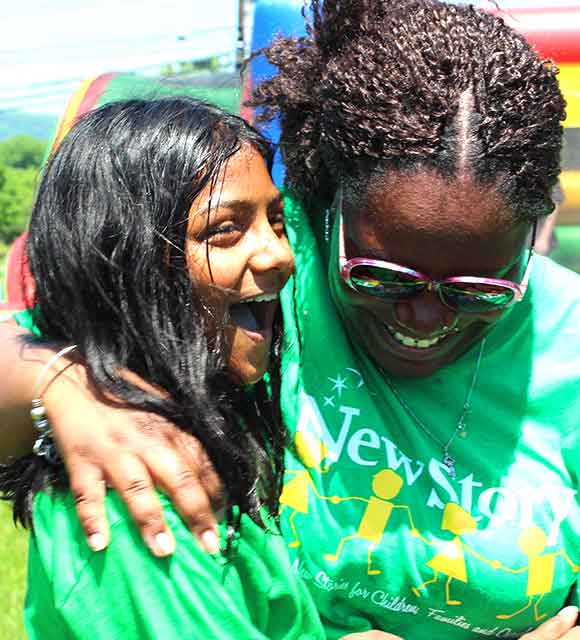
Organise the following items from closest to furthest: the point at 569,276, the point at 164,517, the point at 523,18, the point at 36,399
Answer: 1. the point at 164,517
2. the point at 36,399
3. the point at 569,276
4. the point at 523,18

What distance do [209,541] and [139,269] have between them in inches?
19.2

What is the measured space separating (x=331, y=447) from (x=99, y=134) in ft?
2.64

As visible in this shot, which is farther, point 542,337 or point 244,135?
point 542,337

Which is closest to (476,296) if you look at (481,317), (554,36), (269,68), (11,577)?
(481,317)

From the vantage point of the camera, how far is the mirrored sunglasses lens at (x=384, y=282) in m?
1.81

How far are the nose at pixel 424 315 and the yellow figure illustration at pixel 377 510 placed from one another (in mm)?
323

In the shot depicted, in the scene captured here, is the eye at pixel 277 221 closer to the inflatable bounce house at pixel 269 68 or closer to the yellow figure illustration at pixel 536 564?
the yellow figure illustration at pixel 536 564

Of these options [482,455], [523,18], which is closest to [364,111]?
[482,455]

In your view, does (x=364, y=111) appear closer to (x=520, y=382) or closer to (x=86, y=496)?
(x=520, y=382)

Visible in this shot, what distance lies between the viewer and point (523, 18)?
364 cm

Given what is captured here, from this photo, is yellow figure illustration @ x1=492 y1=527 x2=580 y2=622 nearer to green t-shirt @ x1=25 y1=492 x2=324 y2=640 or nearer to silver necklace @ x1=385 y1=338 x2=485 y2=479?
silver necklace @ x1=385 y1=338 x2=485 y2=479

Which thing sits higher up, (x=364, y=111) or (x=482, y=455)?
(x=364, y=111)

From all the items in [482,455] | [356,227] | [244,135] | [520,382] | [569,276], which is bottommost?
[482,455]

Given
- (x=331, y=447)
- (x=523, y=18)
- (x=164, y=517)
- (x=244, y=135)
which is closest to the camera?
(x=164, y=517)
